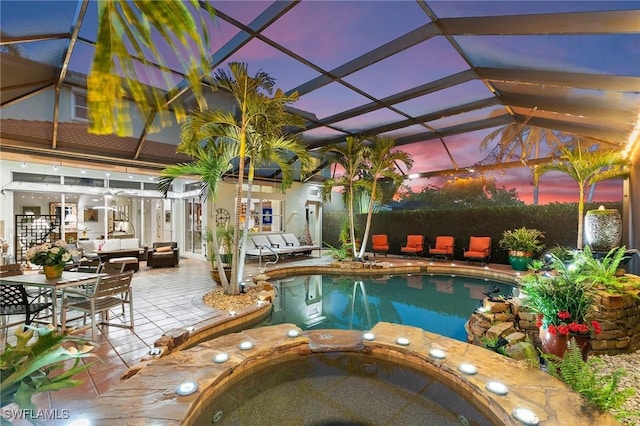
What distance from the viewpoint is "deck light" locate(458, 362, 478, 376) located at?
2.72 meters

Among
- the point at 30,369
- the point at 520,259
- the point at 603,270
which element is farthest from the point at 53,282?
the point at 520,259

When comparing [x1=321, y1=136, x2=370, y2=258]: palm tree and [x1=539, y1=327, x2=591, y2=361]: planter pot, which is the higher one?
[x1=321, y1=136, x2=370, y2=258]: palm tree

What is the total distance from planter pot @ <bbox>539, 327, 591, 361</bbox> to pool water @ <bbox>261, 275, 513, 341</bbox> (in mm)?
1276

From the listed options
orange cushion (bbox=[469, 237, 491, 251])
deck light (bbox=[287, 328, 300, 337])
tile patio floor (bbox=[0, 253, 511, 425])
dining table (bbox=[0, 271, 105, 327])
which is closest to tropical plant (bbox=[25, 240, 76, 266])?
dining table (bbox=[0, 271, 105, 327])

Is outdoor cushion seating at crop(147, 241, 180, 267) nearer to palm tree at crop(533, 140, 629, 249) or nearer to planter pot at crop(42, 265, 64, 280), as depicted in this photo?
planter pot at crop(42, 265, 64, 280)

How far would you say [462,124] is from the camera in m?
9.26

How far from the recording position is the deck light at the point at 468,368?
8.93ft

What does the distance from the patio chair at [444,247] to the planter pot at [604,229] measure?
460cm

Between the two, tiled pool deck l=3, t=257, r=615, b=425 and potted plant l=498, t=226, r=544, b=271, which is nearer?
tiled pool deck l=3, t=257, r=615, b=425

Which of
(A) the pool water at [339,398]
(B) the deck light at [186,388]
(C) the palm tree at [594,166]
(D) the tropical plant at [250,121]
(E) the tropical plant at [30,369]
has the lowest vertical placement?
(A) the pool water at [339,398]

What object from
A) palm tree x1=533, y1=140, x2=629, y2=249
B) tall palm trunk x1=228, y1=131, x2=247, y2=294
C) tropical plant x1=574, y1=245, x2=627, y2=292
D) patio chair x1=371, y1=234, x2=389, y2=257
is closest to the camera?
tropical plant x1=574, y1=245, x2=627, y2=292

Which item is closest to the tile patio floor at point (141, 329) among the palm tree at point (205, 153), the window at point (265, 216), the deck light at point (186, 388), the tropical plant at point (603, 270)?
the deck light at point (186, 388)

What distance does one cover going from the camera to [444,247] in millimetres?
10641

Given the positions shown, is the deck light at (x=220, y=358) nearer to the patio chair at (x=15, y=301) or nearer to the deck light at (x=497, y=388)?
the deck light at (x=497, y=388)
